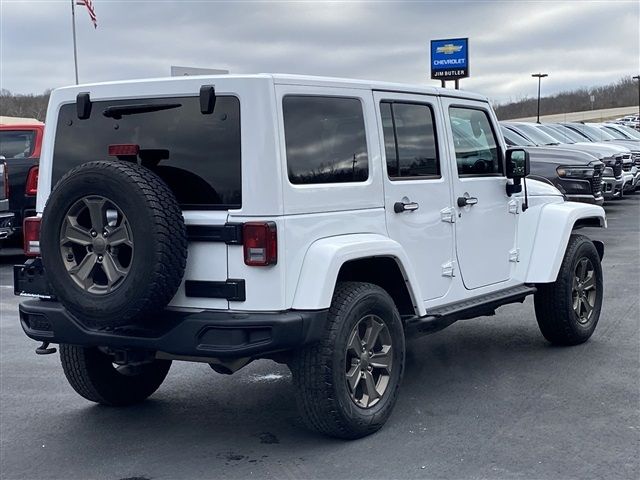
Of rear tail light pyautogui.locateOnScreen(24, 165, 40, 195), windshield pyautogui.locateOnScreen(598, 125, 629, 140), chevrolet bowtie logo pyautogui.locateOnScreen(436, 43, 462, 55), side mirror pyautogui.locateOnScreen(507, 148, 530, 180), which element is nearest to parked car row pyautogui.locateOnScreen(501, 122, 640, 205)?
windshield pyautogui.locateOnScreen(598, 125, 629, 140)

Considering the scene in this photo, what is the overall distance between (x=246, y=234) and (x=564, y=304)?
10.9 ft

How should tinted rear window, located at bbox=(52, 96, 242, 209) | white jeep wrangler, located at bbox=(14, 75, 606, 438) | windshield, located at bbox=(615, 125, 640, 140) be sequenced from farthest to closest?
windshield, located at bbox=(615, 125, 640, 140) < tinted rear window, located at bbox=(52, 96, 242, 209) < white jeep wrangler, located at bbox=(14, 75, 606, 438)

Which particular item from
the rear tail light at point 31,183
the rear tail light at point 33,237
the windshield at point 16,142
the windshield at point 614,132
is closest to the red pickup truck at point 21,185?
the rear tail light at point 31,183

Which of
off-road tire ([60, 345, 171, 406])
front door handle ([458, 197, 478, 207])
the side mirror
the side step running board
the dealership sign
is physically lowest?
off-road tire ([60, 345, 171, 406])

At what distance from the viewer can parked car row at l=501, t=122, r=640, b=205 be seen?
49.4 ft

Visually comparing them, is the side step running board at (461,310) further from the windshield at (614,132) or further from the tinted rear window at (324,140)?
Result: the windshield at (614,132)

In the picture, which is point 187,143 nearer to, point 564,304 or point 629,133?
point 564,304

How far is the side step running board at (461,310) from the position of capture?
551cm

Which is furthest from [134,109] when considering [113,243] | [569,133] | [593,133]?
[593,133]

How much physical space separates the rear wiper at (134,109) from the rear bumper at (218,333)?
43.7 inches

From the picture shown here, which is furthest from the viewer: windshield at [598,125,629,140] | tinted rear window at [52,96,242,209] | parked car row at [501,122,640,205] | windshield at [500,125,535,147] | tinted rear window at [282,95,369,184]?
windshield at [598,125,629,140]

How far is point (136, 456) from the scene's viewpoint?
4.89 metres

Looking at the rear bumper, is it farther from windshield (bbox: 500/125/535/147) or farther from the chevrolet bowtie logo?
the chevrolet bowtie logo

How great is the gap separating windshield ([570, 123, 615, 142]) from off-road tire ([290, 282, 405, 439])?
18610 millimetres
